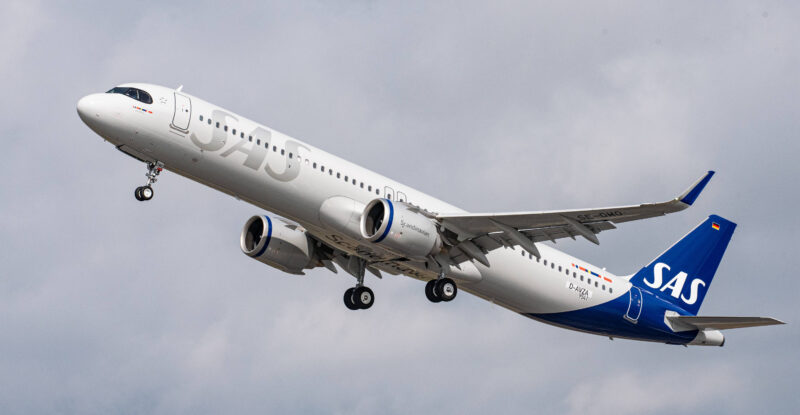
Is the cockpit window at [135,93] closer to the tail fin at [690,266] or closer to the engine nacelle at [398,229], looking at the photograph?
the engine nacelle at [398,229]

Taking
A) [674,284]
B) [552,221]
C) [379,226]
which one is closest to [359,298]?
[379,226]

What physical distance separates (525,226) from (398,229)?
15.0ft

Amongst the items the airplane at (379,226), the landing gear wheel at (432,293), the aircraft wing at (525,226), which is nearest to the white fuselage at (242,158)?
the airplane at (379,226)

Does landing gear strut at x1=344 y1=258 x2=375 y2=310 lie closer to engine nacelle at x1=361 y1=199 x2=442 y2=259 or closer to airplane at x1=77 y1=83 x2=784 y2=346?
airplane at x1=77 y1=83 x2=784 y2=346

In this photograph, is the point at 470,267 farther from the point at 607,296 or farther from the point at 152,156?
the point at 152,156

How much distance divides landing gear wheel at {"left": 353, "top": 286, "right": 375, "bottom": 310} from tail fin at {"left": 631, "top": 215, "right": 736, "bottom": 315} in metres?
11.6

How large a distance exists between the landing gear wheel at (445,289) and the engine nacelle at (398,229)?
190 centimetres

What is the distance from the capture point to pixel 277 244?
1686 inches

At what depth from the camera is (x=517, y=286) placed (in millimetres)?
41844

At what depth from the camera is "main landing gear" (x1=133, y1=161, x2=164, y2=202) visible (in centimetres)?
3641

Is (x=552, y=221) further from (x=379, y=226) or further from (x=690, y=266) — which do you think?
(x=690, y=266)

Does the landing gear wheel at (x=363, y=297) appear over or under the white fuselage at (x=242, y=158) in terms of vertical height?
under

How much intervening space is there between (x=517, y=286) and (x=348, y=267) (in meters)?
6.73

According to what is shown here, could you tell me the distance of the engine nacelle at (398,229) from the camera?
37.2 m
